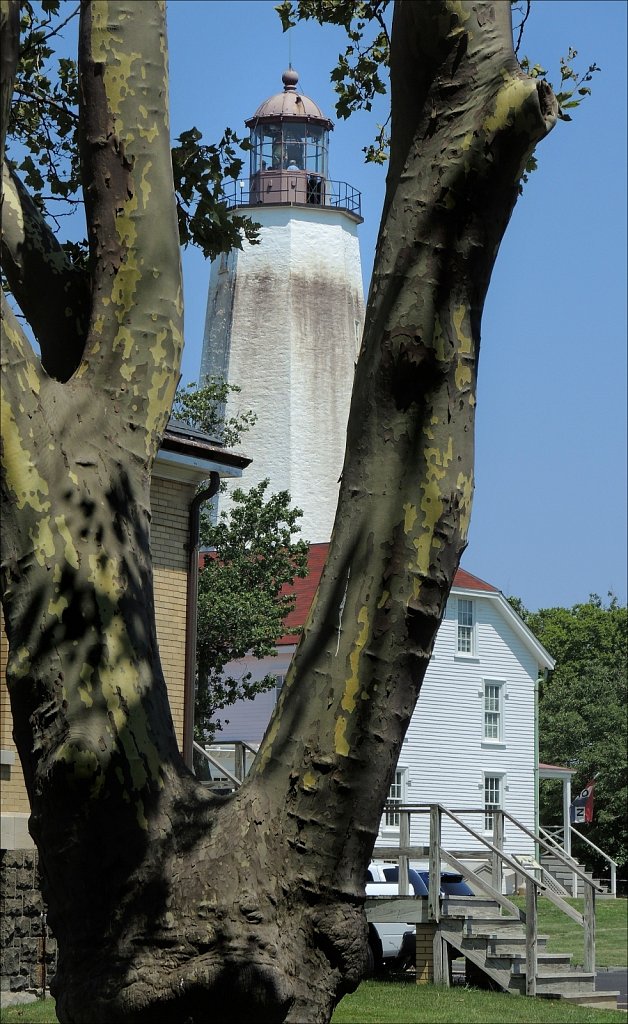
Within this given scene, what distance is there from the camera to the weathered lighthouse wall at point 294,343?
44.9 metres

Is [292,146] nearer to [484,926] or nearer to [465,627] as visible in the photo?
[465,627]

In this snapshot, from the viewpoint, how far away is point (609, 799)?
4844 cm

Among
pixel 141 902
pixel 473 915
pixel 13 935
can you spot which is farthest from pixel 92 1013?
pixel 473 915

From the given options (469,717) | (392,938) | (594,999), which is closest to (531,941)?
(594,999)

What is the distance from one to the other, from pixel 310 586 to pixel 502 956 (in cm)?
2016

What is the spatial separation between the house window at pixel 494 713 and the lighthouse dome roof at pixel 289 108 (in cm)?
2419

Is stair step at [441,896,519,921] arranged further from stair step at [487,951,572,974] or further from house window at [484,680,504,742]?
house window at [484,680,504,742]

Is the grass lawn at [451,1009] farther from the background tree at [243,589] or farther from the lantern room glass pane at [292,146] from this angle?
the lantern room glass pane at [292,146]

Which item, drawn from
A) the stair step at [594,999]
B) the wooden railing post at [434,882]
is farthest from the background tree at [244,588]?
the stair step at [594,999]

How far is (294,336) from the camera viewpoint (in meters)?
46.0

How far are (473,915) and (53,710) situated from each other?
16.8 meters

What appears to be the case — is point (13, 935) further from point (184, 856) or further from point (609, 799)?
point (609, 799)

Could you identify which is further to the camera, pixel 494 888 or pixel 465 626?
pixel 465 626

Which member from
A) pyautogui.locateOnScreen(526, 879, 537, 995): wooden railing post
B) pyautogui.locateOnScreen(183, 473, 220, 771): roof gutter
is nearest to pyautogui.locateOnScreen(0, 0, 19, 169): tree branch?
pyautogui.locateOnScreen(183, 473, 220, 771): roof gutter
